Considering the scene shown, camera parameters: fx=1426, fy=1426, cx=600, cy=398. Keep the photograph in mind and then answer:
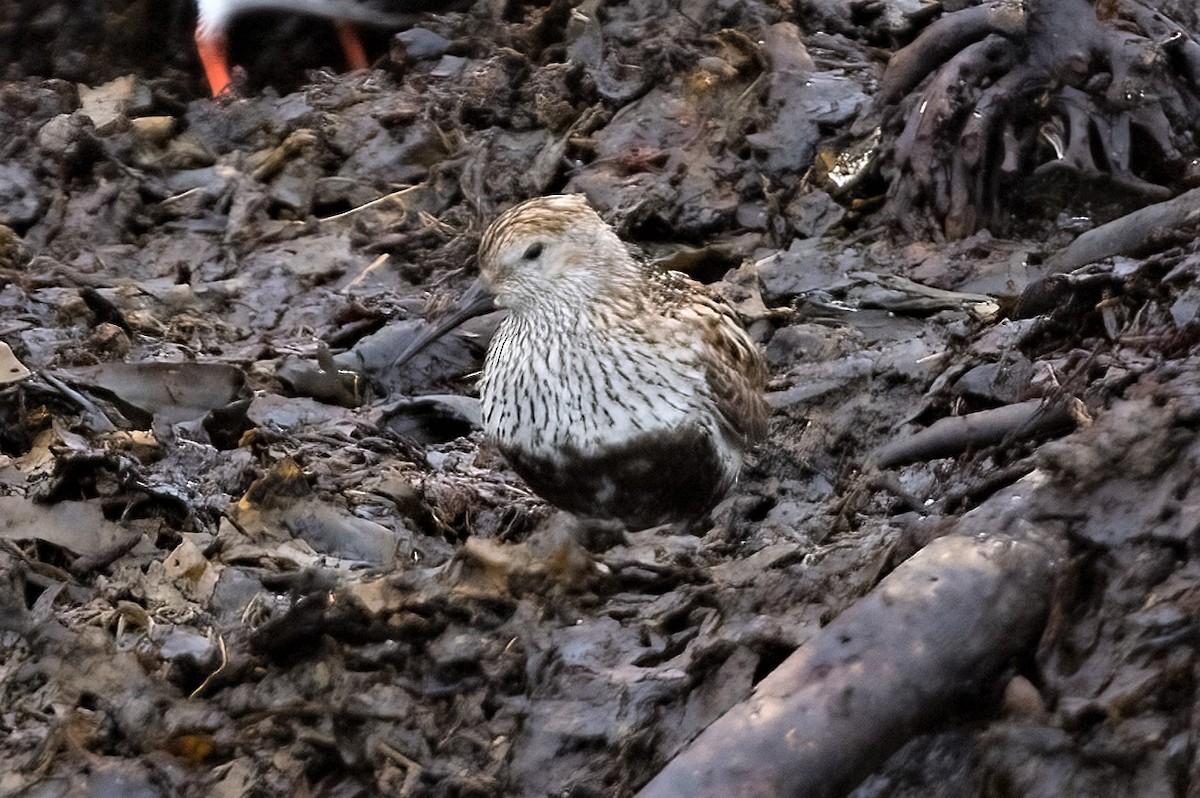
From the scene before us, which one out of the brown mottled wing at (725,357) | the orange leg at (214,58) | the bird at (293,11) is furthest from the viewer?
the bird at (293,11)

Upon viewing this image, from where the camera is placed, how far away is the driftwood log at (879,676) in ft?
6.62

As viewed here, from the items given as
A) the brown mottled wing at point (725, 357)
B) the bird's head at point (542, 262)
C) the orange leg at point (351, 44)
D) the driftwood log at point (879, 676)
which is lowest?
the orange leg at point (351, 44)

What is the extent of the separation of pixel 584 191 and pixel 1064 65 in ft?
6.42

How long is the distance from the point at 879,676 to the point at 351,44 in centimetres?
613

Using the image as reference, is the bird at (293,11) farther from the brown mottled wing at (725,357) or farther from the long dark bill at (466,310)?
the brown mottled wing at (725,357)

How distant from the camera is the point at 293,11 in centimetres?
750

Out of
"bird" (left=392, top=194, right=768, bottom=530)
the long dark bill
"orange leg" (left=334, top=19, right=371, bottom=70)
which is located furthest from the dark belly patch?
"orange leg" (left=334, top=19, right=371, bottom=70)

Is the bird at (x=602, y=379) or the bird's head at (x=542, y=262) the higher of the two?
the bird's head at (x=542, y=262)

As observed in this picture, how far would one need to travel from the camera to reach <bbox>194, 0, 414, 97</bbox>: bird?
741cm

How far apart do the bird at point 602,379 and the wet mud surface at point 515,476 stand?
0.66 ft

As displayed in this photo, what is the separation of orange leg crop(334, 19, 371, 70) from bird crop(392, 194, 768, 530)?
338cm

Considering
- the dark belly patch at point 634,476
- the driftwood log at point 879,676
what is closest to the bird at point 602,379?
the dark belly patch at point 634,476

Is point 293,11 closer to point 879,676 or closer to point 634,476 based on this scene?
point 634,476

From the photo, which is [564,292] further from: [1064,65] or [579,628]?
[1064,65]
